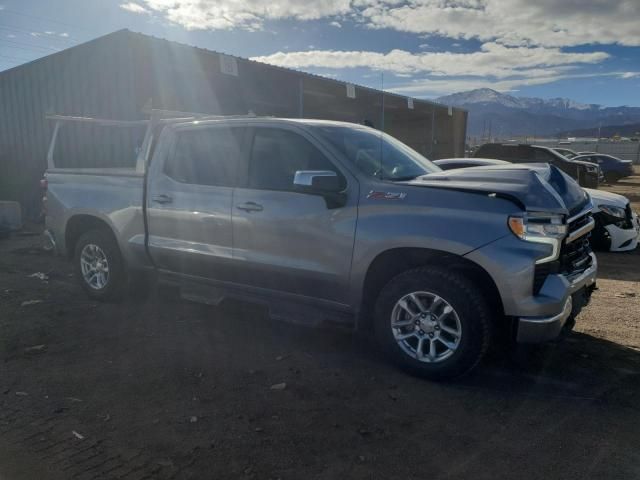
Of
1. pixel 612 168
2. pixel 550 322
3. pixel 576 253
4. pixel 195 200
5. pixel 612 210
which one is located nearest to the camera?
pixel 550 322

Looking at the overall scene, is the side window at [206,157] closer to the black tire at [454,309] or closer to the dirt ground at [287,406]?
the dirt ground at [287,406]

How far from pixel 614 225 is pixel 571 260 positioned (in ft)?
15.9

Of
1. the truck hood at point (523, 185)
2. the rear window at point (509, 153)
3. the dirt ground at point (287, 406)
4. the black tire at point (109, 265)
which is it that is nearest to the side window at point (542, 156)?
the rear window at point (509, 153)

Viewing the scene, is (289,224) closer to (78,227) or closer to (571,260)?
(571,260)

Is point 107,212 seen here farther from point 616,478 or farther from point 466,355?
point 616,478

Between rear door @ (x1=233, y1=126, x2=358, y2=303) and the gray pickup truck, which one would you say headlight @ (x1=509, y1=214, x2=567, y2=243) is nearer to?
the gray pickup truck

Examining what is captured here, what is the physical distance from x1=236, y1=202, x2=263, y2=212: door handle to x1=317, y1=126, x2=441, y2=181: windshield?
0.79 m

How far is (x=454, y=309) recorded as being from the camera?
11.4 ft

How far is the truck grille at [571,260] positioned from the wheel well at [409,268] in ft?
0.94

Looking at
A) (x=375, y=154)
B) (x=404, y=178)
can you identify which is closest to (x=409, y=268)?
(x=404, y=178)

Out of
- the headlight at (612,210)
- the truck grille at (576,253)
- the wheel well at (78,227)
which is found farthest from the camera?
the headlight at (612,210)

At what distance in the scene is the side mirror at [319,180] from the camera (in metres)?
3.69

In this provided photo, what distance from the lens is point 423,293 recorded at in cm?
359

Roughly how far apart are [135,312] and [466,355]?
3.49 m
